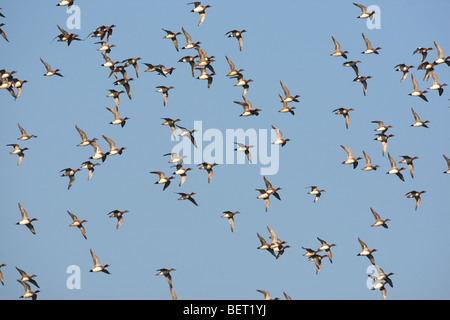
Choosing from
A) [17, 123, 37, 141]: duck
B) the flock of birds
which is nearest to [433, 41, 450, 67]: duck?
the flock of birds

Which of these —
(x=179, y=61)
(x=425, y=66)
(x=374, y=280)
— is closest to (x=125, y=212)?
(x=179, y=61)

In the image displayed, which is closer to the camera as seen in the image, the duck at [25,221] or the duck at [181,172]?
the duck at [25,221]

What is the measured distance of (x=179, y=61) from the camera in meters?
82.1

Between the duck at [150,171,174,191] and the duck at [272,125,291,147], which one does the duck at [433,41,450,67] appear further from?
the duck at [150,171,174,191]

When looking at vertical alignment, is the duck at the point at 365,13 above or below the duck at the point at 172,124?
above

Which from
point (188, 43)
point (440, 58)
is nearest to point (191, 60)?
point (188, 43)

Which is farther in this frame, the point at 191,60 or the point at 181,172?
the point at 181,172

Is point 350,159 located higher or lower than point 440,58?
lower

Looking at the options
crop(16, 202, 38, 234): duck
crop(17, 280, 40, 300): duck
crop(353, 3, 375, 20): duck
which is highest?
crop(353, 3, 375, 20): duck

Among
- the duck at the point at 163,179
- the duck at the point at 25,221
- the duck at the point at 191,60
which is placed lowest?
the duck at the point at 25,221

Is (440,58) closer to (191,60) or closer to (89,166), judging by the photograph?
(191,60)

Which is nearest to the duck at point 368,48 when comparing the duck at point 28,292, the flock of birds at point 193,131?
the flock of birds at point 193,131

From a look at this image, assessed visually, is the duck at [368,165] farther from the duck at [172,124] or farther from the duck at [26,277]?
the duck at [26,277]
